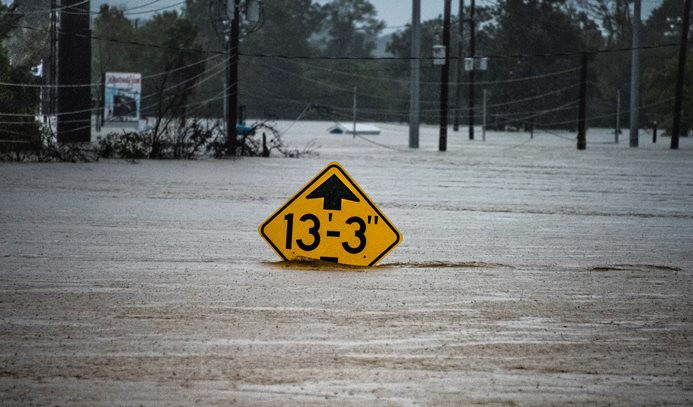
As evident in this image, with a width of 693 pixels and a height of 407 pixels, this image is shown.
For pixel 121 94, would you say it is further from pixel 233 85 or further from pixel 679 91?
pixel 679 91

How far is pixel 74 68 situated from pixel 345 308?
1450 inches

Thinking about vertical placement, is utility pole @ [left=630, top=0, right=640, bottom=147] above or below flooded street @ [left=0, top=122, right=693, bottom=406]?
above

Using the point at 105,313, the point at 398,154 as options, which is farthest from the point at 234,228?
the point at 398,154

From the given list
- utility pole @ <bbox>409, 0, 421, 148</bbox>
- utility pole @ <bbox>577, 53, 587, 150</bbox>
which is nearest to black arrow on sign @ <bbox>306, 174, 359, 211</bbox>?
utility pole @ <bbox>409, 0, 421, 148</bbox>

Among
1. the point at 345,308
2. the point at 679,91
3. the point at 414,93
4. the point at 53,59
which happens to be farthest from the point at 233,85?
the point at 345,308

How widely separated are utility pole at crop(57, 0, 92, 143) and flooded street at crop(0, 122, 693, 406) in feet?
78.2

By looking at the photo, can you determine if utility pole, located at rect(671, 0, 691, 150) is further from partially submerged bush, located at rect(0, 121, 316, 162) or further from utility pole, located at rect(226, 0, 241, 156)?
utility pole, located at rect(226, 0, 241, 156)

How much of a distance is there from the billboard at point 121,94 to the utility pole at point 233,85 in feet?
57.3

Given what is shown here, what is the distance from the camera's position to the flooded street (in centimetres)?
695

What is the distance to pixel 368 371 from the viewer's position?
729 centimetres

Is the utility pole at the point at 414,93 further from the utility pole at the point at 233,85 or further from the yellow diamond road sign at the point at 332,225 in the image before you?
the yellow diamond road sign at the point at 332,225

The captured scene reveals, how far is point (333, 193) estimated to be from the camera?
11945 mm

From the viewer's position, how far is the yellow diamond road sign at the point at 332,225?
39.1 feet

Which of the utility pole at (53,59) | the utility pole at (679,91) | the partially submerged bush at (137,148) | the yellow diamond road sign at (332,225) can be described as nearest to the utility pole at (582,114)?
the utility pole at (679,91)
